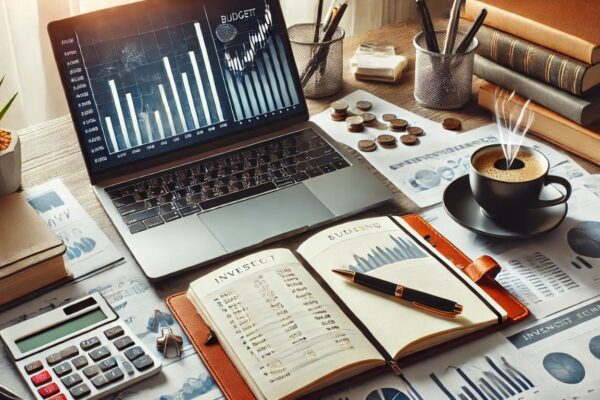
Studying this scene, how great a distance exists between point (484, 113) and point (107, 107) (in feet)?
1.98

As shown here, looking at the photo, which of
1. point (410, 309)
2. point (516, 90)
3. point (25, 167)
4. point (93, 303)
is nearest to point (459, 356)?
point (410, 309)

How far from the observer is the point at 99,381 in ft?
2.77

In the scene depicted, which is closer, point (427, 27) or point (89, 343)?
point (89, 343)

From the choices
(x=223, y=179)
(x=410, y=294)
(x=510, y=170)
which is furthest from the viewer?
(x=223, y=179)

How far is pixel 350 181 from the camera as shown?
45.4 inches

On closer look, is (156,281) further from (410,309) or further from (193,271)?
(410,309)

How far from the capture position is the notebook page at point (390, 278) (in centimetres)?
90

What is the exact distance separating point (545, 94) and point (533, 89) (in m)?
0.02

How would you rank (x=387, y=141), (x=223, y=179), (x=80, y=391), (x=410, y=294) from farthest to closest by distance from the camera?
(x=387, y=141), (x=223, y=179), (x=410, y=294), (x=80, y=391)

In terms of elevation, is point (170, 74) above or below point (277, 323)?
above

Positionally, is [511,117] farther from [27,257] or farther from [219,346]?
[27,257]

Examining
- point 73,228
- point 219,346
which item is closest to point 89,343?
point 219,346

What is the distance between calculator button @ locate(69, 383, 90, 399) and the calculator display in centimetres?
9

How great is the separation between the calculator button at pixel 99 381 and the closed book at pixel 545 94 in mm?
756
